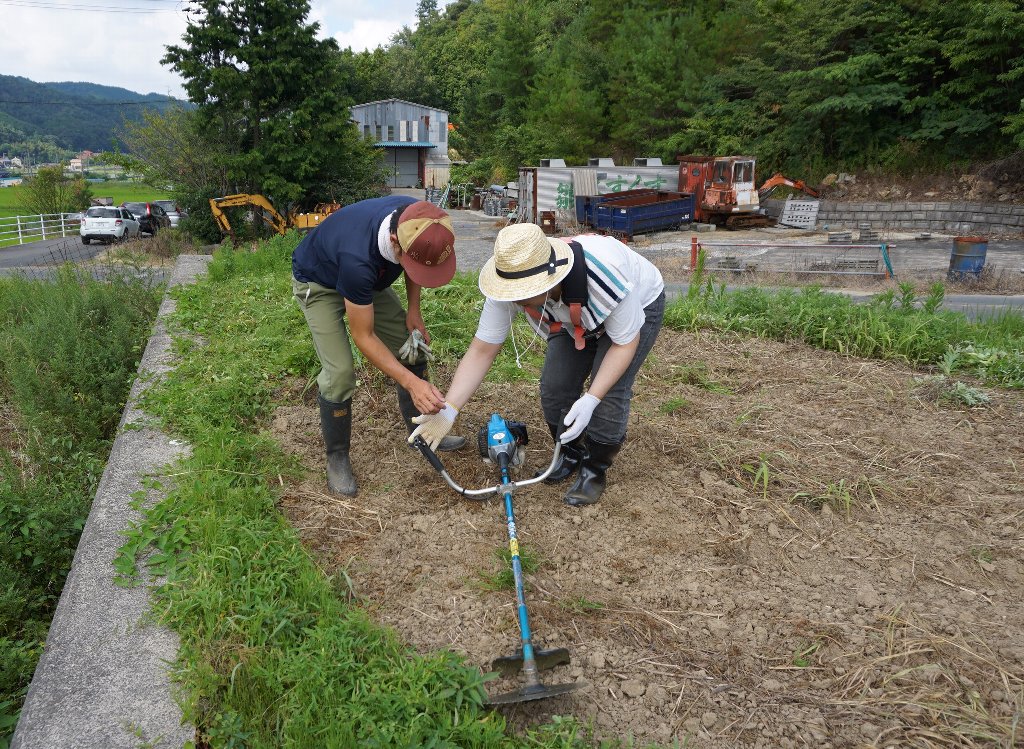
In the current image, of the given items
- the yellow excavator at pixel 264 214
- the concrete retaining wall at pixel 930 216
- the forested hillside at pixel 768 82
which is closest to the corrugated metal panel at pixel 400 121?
the forested hillside at pixel 768 82

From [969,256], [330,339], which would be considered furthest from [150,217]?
[330,339]

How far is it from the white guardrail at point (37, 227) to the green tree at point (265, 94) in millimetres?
8913

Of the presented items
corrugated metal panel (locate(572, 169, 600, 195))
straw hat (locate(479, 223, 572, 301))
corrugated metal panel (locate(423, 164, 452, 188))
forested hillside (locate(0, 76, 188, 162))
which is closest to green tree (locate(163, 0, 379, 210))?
corrugated metal panel (locate(572, 169, 600, 195))

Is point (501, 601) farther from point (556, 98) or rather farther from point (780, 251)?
point (556, 98)

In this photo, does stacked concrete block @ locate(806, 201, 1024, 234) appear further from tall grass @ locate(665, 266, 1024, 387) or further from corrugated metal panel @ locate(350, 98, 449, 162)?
corrugated metal panel @ locate(350, 98, 449, 162)

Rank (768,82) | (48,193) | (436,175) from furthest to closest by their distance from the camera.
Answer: (436,175), (48,193), (768,82)

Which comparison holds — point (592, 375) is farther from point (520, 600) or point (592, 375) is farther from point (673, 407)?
point (520, 600)

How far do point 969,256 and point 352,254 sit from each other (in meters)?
11.4

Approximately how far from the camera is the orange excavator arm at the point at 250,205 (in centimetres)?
1975

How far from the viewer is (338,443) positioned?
335cm

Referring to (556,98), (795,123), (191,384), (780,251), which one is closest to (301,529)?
(191,384)

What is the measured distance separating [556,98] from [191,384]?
3077 centimetres

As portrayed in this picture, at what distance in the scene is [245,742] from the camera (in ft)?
6.43

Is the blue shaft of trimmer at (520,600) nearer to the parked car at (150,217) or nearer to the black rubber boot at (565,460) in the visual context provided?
the black rubber boot at (565,460)
